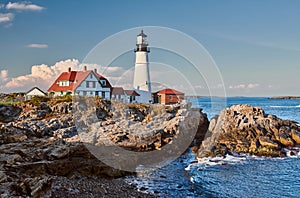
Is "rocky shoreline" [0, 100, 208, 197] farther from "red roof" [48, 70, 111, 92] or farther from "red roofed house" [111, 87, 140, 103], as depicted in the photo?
"red roof" [48, 70, 111, 92]

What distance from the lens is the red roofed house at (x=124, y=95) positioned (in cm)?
3866

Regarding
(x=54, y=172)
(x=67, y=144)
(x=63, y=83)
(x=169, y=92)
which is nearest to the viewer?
(x=54, y=172)

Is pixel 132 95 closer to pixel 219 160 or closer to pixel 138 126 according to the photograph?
pixel 138 126

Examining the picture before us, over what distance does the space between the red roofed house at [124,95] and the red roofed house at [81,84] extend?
46.4 inches

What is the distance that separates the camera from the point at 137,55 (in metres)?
39.5

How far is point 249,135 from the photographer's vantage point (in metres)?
25.6

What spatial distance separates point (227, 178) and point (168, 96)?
25.1 m

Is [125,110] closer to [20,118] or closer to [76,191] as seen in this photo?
[20,118]

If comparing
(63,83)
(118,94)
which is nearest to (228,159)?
(118,94)

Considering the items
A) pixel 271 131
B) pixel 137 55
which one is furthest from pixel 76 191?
pixel 137 55

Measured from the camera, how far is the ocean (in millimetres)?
15680

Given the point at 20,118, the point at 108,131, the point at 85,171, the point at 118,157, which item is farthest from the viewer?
the point at 20,118

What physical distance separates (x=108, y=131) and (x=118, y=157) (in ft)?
19.9

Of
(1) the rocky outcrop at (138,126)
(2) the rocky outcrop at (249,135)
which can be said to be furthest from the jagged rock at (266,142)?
(1) the rocky outcrop at (138,126)
